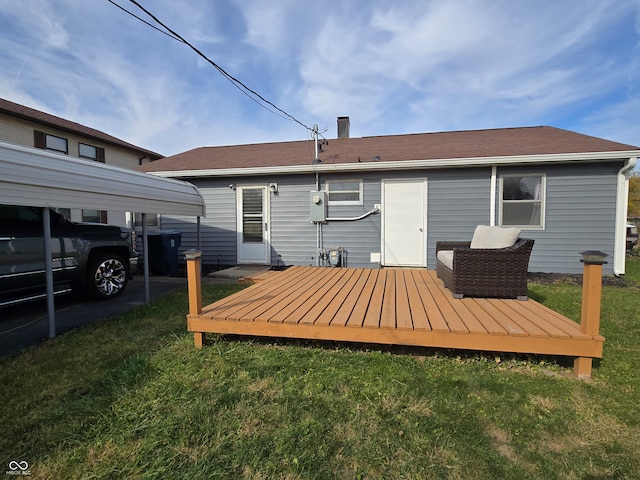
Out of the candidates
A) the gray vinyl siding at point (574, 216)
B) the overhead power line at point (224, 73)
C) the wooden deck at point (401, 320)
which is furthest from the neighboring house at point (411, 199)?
the wooden deck at point (401, 320)

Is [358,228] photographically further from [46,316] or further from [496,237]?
[46,316]

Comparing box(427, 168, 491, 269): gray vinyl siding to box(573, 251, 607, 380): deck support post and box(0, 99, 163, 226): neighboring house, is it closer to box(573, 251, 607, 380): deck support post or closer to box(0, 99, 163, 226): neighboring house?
box(573, 251, 607, 380): deck support post

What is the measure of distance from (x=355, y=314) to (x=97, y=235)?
3868 millimetres

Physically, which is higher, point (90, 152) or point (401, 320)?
point (90, 152)

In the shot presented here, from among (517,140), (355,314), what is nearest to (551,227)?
(517,140)

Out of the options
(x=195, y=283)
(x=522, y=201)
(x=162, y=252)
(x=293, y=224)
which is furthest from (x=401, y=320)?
(x=162, y=252)

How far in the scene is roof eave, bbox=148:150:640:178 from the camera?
18.1ft

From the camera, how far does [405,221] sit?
21.7 ft

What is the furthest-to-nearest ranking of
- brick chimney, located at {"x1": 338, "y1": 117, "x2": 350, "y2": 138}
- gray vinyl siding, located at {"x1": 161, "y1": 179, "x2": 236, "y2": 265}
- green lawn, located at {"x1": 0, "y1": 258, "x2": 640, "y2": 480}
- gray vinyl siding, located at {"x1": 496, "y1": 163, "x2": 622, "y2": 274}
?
brick chimney, located at {"x1": 338, "y1": 117, "x2": 350, "y2": 138}
gray vinyl siding, located at {"x1": 161, "y1": 179, "x2": 236, "y2": 265}
gray vinyl siding, located at {"x1": 496, "y1": 163, "x2": 622, "y2": 274}
green lawn, located at {"x1": 0, "y1": 258, "x2": 640, "y2": 480}

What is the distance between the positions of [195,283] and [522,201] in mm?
6473

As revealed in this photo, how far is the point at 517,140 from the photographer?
6965 millimetres

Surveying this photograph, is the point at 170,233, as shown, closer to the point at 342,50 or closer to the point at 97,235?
the point at 97,235

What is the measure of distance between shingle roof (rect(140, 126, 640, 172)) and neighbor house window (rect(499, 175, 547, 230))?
0.60m

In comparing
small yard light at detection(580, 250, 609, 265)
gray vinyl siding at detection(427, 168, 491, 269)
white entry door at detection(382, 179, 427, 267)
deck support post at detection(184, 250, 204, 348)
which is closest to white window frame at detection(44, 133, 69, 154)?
white entry door at detection(382, 179, 427, 267)
